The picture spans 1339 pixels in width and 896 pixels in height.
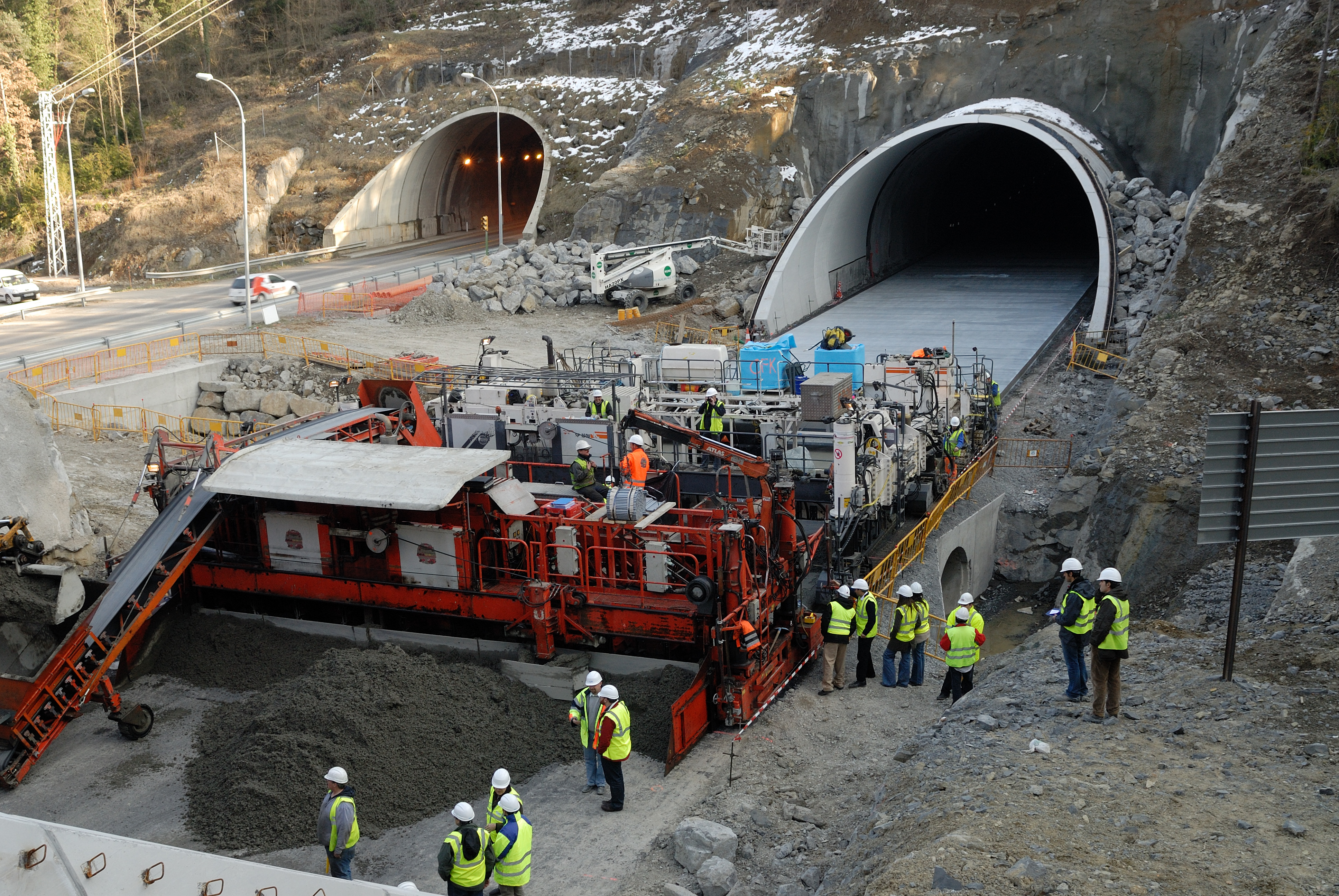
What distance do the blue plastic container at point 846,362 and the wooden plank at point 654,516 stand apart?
749 cm

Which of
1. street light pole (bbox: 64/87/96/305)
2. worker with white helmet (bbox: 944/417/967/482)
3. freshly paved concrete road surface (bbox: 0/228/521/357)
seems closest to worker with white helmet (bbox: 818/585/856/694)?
worker with white helmet (bbox: 944/417/967/482)

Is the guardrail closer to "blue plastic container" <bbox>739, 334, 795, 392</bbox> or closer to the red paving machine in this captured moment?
"blue plastic container" <bbox>739, 334, 795, 392</bbox>

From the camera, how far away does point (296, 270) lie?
4219 centimetres

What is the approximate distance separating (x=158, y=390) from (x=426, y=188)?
26.7m

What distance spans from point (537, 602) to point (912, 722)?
421 centimetres

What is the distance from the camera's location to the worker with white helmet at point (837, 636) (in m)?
12.6

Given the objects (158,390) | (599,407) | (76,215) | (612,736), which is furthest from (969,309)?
(76,215)

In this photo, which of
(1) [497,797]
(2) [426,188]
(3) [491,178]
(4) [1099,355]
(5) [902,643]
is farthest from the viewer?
(3) [491,178]

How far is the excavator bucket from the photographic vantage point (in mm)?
11070

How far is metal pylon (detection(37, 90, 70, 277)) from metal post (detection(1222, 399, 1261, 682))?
39567mm

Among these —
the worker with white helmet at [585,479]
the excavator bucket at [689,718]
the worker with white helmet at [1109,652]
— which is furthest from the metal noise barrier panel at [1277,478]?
the worker with white helmet at [585,479]

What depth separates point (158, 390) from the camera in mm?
26828

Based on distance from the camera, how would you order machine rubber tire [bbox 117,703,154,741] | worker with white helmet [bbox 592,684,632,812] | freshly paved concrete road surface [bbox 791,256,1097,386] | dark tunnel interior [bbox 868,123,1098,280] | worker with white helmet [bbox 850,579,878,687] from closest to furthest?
worker with white helmet [bbox 592,684,632,812], machine rubber tire [bbox 117,703,154,741], worker with white helmet [bbox 850,579,878,687], freshly paved concrete road surface [bbox 791,256,1097,386], dark tunnel interior [bbox 868,123,1098,280]

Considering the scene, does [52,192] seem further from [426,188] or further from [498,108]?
[498,108]
